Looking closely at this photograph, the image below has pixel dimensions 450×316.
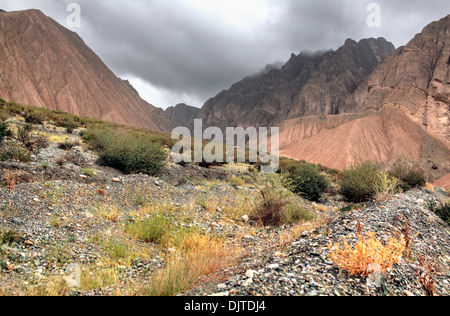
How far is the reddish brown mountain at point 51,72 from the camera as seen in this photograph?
164ft

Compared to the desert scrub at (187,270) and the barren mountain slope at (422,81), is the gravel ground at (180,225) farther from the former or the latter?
the barren mountain slope at (422,81)

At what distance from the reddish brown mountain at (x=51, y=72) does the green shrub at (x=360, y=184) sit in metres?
54.4

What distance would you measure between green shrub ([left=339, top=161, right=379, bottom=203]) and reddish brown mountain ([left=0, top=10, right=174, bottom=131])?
54384mm

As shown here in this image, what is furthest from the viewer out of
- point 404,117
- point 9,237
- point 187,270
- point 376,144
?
point 404,117

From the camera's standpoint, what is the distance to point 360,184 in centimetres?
1259

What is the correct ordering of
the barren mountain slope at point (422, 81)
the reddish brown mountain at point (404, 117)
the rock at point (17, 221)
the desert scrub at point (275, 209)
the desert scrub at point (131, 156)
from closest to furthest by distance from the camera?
1. the rock at point (17, 221)
2. the desert scrub at point (275, 209)
3. the desert scrub at point (131, 156)
4. the reddish brown mountain at point (404, 117)
5. the barren mountain slope at point (422, 81)

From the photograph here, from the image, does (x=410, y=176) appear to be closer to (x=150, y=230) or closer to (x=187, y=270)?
(x=150, y=230)

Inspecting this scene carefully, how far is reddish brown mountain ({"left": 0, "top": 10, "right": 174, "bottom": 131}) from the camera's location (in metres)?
49.9

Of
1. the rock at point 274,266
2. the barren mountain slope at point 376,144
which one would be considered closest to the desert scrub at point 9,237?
the rock at point 274,266

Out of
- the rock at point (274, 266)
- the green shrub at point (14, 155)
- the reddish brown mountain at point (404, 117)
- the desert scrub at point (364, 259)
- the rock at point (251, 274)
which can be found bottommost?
the rock at point (274, 266)

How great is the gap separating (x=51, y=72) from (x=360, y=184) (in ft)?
229

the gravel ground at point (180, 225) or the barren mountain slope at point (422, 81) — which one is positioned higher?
the barren mountain slope at point (422, 81)

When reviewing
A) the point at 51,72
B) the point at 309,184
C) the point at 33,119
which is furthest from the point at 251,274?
the point at 51,72
